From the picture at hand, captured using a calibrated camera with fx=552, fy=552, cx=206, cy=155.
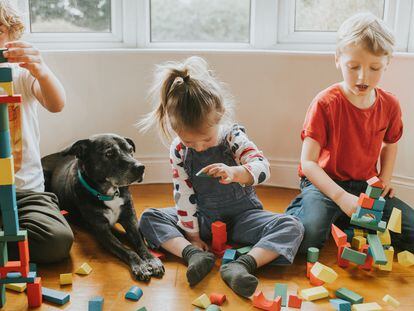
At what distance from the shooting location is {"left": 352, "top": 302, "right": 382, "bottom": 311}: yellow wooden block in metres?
1.46

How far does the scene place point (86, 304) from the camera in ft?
4.95

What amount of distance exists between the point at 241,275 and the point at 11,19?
106cm

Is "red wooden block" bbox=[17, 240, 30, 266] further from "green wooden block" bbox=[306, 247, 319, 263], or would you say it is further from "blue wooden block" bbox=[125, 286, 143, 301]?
"green wooden block" bbox=[306, 247, 319, 263]

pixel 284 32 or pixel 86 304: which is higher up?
pixel 284 32

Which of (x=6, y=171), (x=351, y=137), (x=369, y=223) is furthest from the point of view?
(x=351, y=137)

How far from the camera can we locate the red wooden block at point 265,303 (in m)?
1.45

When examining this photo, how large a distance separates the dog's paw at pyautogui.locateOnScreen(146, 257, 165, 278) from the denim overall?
9 cm

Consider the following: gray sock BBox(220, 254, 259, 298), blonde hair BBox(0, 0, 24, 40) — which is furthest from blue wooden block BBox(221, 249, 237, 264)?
blonde hair BBox(0, 0, 24, 40)

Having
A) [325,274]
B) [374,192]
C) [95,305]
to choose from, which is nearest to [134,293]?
[95,305]

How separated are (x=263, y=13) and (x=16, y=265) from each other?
4.93ft

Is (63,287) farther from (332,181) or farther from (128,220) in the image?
(332,181)

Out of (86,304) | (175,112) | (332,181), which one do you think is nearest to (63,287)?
(86,304)

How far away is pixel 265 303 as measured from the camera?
4.81 ft

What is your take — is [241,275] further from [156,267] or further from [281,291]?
[156,267]
